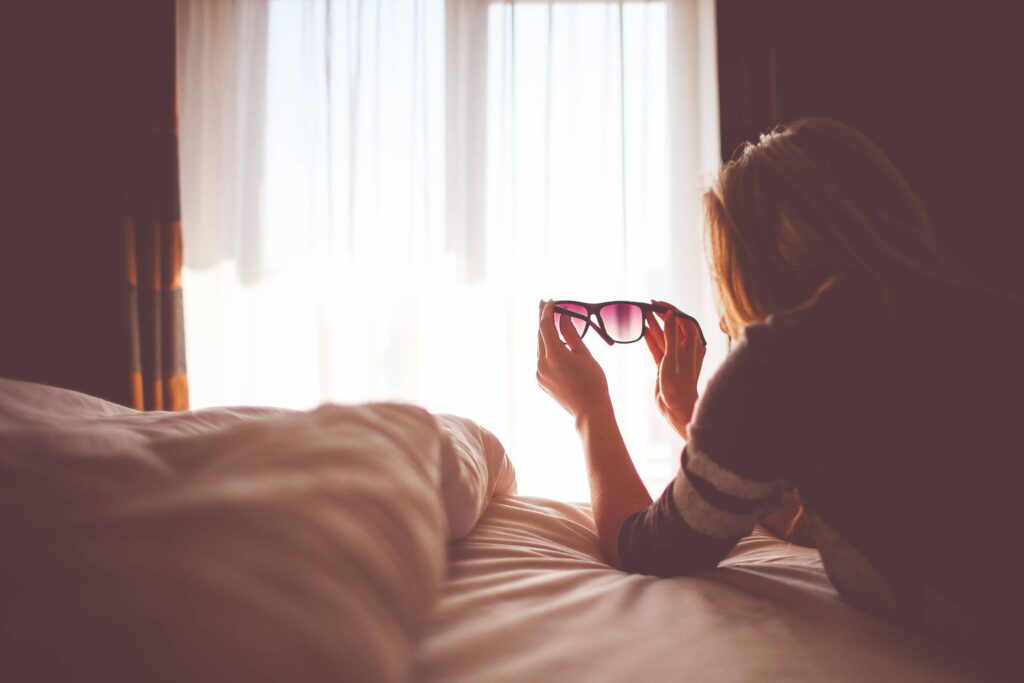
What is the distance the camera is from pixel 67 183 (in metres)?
1.91

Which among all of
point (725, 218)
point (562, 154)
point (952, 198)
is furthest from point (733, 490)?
point (952, 198)

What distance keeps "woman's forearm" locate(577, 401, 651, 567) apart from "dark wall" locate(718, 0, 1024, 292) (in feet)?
5.04

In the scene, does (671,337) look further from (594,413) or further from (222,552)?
(222,552)

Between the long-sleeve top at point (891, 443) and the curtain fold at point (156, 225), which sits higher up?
the curtain fold at point (156, 225)

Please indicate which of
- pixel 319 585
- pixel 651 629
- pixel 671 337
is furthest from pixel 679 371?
pixel 319 585

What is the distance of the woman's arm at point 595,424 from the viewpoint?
63 centimetres

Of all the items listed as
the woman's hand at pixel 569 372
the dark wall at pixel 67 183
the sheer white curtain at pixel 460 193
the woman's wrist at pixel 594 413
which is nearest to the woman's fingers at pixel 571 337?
the woman's hand at pixel 569 372

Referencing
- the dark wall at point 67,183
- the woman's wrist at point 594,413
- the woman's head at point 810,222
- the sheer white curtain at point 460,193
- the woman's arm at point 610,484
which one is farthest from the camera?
the sheer white curtain at point 460,193

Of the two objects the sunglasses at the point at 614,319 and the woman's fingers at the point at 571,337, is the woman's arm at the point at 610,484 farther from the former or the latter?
the sunglasses at the point at 614,319

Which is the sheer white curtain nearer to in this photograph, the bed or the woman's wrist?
the woman's wrist

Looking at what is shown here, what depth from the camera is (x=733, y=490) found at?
0.45m

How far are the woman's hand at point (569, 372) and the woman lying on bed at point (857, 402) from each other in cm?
28

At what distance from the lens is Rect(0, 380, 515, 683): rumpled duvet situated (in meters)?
0.20

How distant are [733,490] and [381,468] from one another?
0.32 metres
